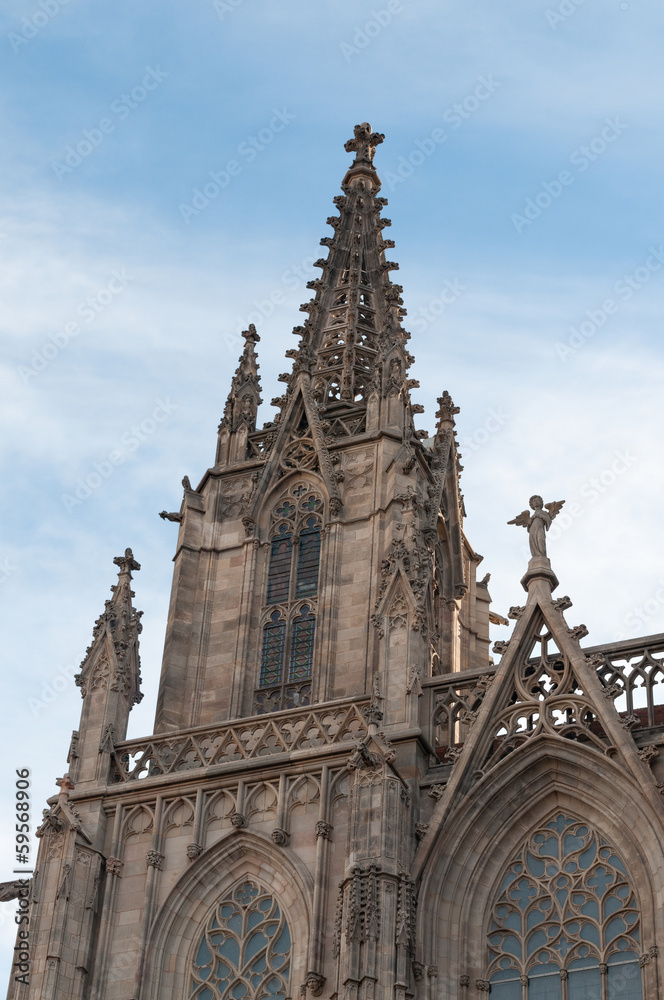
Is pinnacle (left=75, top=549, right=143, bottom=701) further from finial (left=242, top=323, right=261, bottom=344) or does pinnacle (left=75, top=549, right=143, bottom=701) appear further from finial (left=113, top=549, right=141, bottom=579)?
finial (left=242, top=323, right=261, bottom=344)

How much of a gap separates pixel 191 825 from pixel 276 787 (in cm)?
131

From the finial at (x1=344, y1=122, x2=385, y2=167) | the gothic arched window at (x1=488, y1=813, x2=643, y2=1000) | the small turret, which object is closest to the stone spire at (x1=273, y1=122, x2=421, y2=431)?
the finial at (x1=344, y1=122, x2=385, y2=167)

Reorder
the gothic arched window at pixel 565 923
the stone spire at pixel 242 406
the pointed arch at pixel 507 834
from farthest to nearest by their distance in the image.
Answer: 1. the stone spire at pixel 242 406
2. the pointed arch at pixel 507 834
3. the gothic arched window at pixel 565 923

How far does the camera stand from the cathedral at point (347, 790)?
25.1 metres

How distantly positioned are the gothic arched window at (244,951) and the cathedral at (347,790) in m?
0.03

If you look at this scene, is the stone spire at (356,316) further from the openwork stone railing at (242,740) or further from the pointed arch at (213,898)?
the pointed arch at (213,898)

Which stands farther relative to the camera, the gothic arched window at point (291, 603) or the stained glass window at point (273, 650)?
the stained glass window at point (273, 650)

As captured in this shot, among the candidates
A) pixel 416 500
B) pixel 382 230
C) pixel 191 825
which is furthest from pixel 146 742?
pixel 382 230

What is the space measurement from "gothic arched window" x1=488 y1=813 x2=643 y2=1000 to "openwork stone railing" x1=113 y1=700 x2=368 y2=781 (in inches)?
126

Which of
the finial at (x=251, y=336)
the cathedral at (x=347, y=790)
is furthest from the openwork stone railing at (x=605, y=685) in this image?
the finial at (x=251, y=336)

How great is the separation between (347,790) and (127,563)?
6.19m

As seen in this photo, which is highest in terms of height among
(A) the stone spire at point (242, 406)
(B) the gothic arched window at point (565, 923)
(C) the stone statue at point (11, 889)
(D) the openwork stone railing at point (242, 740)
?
(A) the stone spire at point (242, 406)

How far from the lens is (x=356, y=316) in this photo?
37.2 metres

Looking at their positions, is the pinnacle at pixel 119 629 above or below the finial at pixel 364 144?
below
